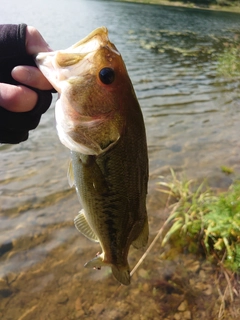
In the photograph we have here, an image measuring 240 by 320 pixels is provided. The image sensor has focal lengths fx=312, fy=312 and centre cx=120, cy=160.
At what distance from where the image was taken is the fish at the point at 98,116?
1.75 meters

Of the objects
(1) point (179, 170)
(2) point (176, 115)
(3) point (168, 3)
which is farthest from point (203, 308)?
(3) point (168, 3)

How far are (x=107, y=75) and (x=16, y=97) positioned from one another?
0.56 meters

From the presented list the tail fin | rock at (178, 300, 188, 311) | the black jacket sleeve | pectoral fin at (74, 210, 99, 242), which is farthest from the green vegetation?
the black jacket sleeve

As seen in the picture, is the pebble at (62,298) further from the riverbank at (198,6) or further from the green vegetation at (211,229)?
the riverbank at (198,6)

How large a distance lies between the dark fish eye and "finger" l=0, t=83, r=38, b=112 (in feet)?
1.48

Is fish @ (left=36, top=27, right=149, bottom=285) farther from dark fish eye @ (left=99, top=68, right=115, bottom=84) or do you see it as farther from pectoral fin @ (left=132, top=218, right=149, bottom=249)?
pectoral fin @ (left=132, top=218, right=149, bottom=249)

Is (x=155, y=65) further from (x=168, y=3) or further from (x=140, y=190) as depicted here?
(x=168, y=3)

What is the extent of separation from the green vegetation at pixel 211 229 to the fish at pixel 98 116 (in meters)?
2.90

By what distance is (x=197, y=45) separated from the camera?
23.5 m

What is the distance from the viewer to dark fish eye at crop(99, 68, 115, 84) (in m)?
1.75

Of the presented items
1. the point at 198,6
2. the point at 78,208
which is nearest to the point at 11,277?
the point at 78,208

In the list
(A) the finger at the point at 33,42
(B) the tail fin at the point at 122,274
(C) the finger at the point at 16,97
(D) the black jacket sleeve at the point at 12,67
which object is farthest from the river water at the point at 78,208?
(A) the finger at the point at 33,42

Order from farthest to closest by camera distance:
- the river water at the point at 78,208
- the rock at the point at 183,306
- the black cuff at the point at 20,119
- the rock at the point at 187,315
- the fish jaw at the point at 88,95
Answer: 1. the river water at the point at 78,208
2. the rock at the point at 183,306
3. the rock at the point at 187,315
4. the black cuff at the point at 20,119
5. the fish jaw at the point at 88,95

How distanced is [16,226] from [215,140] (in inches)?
231
